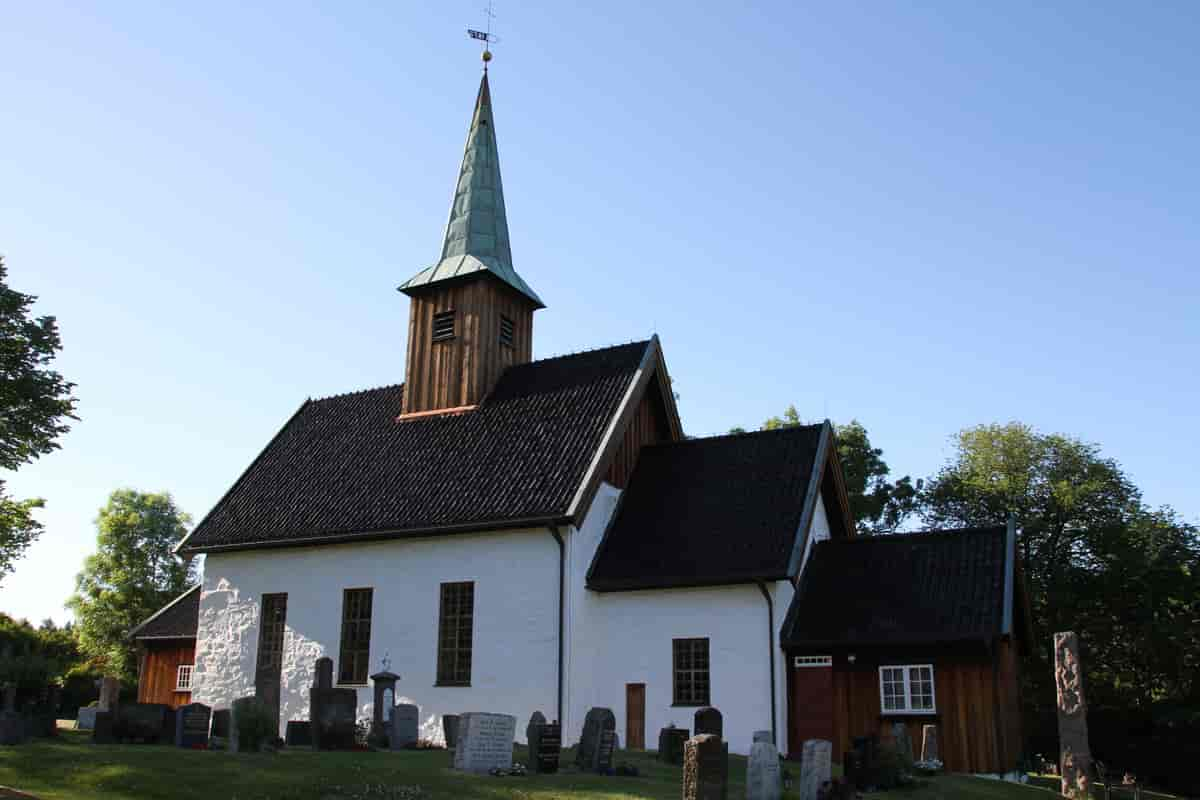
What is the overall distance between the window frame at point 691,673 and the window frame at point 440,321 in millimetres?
Result: 11375

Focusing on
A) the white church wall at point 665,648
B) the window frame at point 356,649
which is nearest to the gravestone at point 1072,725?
the white church wall at point 665,648

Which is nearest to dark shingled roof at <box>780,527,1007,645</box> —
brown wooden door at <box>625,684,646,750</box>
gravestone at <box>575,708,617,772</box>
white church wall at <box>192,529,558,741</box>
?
brown wooden door at <box>625,684,646,750</box>

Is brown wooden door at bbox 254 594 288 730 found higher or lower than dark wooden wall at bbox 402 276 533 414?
lower

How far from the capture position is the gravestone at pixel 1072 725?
1964 centimetres

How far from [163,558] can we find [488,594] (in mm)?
43879

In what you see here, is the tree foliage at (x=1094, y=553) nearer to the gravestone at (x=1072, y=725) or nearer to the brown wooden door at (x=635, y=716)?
the gravestone at (x=1072, y=725)

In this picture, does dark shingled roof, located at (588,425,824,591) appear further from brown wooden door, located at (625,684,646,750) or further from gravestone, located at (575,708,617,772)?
gravestone, located at (575,708,617,772)

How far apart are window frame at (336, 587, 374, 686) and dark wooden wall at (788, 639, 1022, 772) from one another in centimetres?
991

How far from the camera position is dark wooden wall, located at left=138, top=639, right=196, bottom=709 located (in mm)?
30219

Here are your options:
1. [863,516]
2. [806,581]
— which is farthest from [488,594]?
[863,516]

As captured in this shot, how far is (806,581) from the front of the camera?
23719 millimetres

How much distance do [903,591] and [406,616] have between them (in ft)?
36.7

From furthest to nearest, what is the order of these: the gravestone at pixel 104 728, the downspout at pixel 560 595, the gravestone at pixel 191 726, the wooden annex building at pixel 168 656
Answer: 1. the wooden annex building at pixel 168 656
2. the downspout at pixel 560 595
3. the gravestone at pixel 104 728
4. the gravestone at pixel 191 726

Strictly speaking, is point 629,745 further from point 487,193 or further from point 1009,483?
point 1009,483
